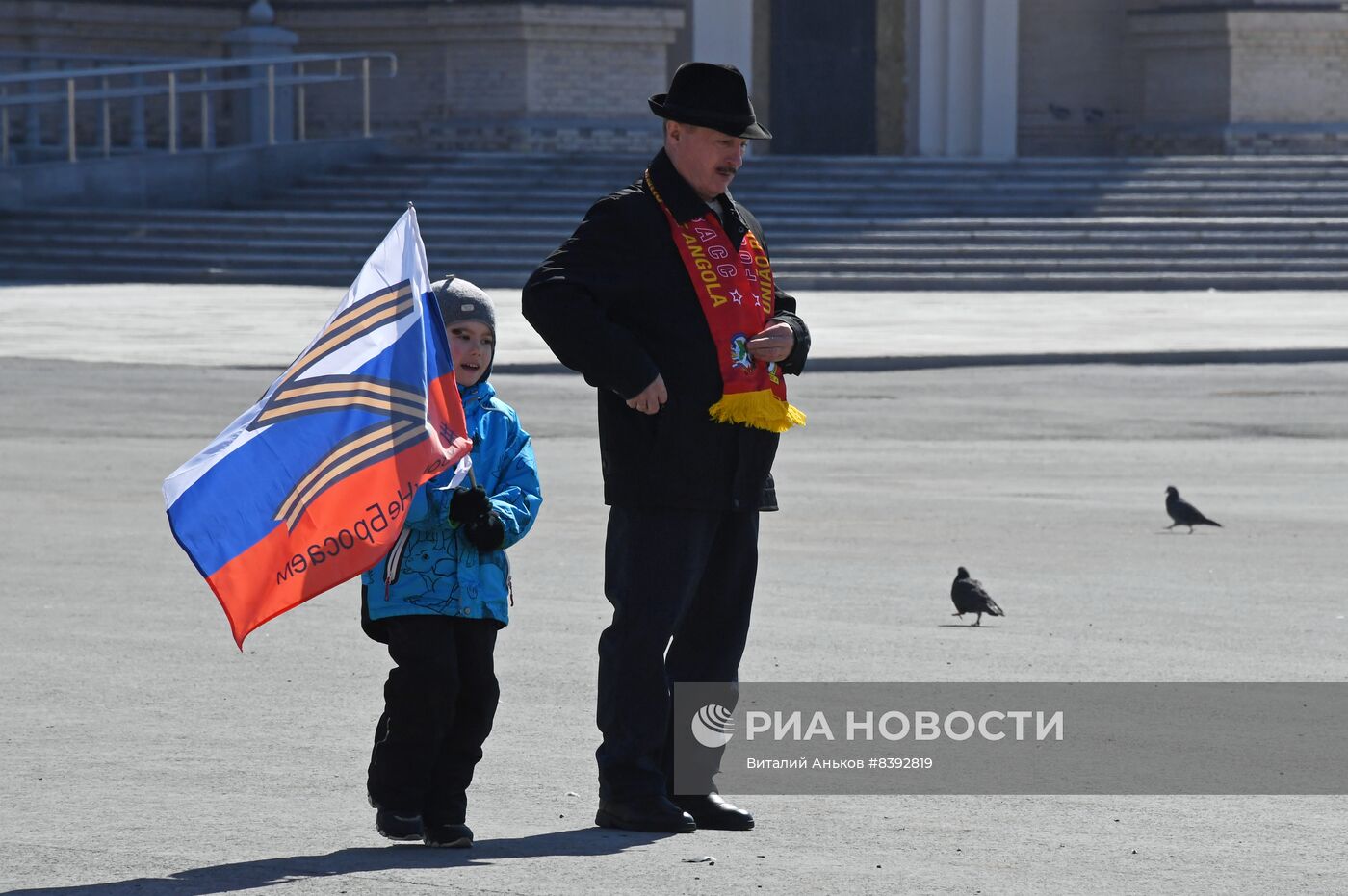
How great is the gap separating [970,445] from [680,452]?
972 cm

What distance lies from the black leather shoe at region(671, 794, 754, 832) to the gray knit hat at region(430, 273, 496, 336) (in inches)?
48.4

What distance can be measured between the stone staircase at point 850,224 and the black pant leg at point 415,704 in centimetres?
2172

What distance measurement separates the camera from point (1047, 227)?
29.2 metres

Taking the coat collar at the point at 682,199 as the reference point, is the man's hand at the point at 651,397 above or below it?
below

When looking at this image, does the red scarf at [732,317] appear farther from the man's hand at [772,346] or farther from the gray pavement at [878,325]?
the gray pavement at [878,325]

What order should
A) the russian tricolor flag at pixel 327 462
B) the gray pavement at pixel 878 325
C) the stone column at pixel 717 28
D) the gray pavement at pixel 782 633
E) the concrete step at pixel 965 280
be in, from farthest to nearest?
Answer: 1. the stone column at pixel 717 28
2. the concrete step at pixel 965 280
3. the gray pavement at pixel 878 325
4. the russian tricolor flag at pixel 327 462
5. the gray pavement at pixel 782 633

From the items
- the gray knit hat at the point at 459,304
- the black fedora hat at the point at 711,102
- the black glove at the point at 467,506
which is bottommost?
the black glove at the point at 467,506

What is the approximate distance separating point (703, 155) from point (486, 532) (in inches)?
41.0

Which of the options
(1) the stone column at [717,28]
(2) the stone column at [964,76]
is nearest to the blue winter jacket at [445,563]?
(1) the stone column at [717,28]

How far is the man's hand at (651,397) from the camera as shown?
5.36m

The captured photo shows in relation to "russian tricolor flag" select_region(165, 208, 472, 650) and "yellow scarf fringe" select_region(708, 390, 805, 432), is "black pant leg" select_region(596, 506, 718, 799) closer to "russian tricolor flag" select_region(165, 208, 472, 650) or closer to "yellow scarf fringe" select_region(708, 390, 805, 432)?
"yellow scarf fringe" select_region(708, 390, 805, 432)

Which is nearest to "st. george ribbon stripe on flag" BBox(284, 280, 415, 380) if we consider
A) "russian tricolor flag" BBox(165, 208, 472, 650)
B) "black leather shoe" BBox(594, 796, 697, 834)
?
"russian tricolor flag" BBox(165, 208, 472, 650)

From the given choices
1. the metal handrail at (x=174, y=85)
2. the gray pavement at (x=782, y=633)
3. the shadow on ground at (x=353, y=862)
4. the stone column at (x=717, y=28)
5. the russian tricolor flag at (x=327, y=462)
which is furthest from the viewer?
the stone column at (x=717, y=28)

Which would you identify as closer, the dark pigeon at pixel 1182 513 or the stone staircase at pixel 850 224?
the dark pigeon at pixel 1182 513
